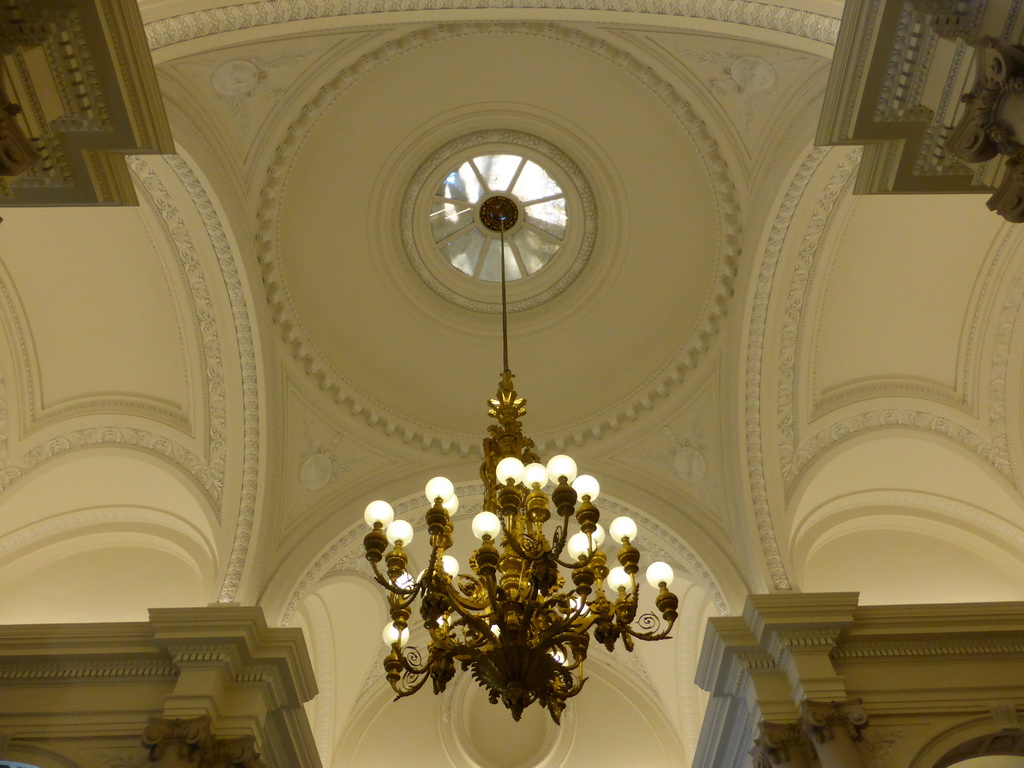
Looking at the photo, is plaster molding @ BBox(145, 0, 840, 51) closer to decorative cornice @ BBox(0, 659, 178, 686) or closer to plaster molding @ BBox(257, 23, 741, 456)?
plaster molding @ BBox(257, 23, 741, 456)

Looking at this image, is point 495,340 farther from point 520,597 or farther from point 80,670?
point 520,597

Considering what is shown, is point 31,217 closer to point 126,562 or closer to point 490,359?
point 126,562

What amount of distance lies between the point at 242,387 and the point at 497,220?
3.21m

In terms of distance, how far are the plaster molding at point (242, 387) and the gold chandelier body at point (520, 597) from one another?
3.52m

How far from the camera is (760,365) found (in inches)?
366

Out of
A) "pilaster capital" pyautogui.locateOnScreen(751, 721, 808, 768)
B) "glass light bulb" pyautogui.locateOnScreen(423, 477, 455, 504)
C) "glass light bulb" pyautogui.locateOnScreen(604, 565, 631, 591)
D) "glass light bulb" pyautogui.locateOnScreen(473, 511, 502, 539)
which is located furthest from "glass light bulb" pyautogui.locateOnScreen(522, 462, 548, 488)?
"pilaster capital" pyautogui.locateOnScreen(751, 721, 808, 768)

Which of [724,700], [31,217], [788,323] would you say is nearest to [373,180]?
[31,217]

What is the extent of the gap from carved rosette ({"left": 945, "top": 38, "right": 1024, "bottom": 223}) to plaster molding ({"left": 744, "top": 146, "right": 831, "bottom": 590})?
14.7ft

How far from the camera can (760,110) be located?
8.41 metres

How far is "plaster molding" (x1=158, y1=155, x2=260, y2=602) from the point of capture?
8.59 meters

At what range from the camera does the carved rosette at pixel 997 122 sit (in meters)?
3.63

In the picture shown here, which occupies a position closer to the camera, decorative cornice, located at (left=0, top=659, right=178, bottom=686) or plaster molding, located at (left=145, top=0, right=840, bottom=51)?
plaster molding, located at (left=145, top=0, right=840, bottom=51)

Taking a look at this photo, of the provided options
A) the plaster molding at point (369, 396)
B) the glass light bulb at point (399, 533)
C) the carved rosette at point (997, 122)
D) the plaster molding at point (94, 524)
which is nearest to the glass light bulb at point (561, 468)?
the glass light bulb at point (399, 533)

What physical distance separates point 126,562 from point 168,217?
4019mm
